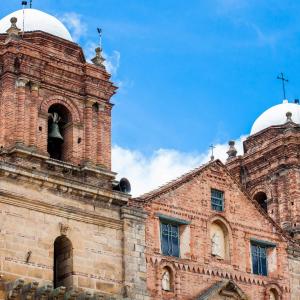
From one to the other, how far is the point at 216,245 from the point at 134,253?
4331 mm

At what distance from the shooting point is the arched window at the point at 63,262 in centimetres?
3319

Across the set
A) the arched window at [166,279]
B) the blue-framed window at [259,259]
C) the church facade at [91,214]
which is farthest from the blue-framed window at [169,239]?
the blue-framed window at [259,259]

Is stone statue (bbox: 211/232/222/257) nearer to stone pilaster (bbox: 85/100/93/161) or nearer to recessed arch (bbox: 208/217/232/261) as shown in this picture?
recessed arch (bbox: 208/217/232/261)

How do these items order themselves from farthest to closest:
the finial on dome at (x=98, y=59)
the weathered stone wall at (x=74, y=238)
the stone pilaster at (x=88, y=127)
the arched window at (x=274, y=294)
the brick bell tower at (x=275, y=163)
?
the brick bell tower at (x=275, y=163) < the arched window at (x=274, y=294) < the finial on dome at (x=98, y=59) < the stone pilaster at (x=88, y=127) < the weathered stone wall at (x=74, y=238)

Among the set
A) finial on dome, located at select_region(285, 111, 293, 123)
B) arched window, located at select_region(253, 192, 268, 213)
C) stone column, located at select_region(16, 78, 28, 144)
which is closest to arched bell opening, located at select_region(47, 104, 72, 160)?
stone column, located at select_region(16, 78, 28, 144)

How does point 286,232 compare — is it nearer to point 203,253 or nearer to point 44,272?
point 203,253

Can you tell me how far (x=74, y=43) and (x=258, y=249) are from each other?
10.9 m

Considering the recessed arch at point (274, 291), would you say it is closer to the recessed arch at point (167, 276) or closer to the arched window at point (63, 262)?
the recessed arch at point (167, 276)

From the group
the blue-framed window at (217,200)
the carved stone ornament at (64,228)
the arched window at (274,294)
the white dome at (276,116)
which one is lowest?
the arched window at (274,294)

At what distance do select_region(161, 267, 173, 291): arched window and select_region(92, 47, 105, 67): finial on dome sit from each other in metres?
8.06

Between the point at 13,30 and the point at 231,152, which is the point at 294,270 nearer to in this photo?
the point at 231,152

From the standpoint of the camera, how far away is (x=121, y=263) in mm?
34469

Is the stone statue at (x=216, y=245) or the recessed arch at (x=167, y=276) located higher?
the stone statue at (x=216, y=245)

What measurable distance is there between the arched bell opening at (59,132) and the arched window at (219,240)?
262 inches
